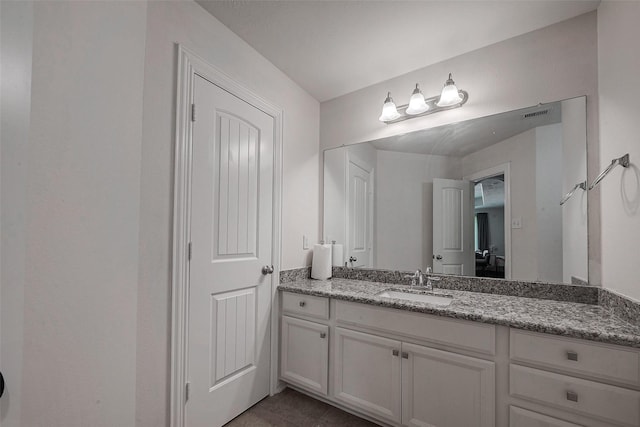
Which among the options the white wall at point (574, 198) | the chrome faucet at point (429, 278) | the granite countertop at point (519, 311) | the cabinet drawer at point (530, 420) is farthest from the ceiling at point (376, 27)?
the cabinet drawer at point (530, 420)

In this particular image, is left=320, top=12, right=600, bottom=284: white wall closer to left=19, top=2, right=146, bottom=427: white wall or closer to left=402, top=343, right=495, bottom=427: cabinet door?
left=402, top=343, right=495, bottom=427: cabinet door

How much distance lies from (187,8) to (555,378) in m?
2.51

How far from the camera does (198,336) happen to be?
155 centimetres

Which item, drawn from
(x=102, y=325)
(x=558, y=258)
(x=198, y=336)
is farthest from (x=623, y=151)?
(x=102, y=325)

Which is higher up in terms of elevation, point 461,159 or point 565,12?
point 565,12

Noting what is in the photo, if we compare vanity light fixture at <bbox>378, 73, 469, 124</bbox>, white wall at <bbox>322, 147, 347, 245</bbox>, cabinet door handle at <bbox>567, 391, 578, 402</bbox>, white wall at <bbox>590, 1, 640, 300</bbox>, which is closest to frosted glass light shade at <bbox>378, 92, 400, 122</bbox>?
vanity light fixture at <bbox>378, 73, 469, 124</bbox>

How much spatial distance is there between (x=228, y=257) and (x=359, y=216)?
1153 millimetres

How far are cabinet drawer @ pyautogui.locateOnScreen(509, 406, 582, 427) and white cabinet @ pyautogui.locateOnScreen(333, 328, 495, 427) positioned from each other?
78 mm

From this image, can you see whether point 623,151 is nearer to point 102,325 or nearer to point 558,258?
point 558,258

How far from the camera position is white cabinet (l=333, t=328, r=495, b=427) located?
4.48 ft

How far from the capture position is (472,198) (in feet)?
6.44

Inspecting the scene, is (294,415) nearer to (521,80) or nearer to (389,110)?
(389,110)

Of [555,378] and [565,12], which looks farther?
[565,12]

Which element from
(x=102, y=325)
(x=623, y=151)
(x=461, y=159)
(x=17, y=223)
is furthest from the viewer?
(x=461, y=159)
